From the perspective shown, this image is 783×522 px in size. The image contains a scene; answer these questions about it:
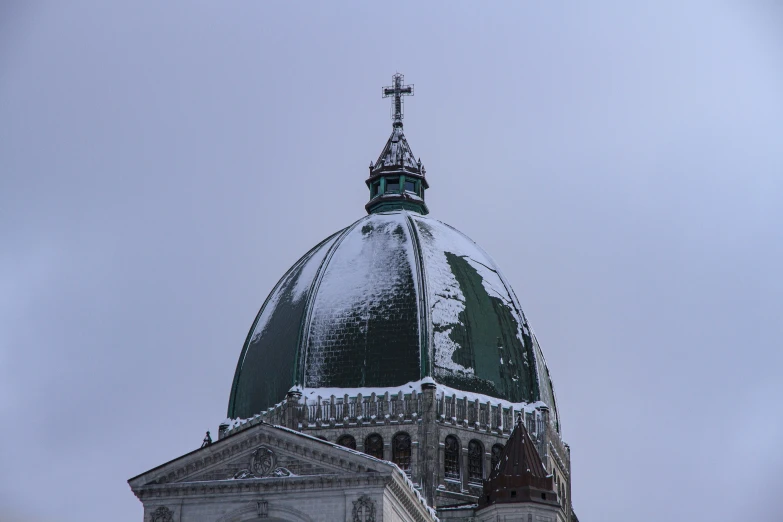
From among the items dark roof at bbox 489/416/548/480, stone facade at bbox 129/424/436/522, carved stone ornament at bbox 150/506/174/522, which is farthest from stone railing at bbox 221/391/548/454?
carved stone ornament at bbox 150/506/174/522

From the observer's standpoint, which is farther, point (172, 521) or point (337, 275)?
point (337, 275)

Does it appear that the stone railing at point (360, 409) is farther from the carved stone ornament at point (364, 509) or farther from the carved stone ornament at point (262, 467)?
the carved stone ornament at point (364, 509)

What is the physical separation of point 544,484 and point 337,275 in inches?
605

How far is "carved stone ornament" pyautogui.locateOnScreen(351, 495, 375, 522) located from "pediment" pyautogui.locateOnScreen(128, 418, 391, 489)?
1127 millimetres

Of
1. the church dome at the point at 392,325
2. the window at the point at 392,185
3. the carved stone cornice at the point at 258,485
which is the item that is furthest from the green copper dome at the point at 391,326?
the carved stone cornice at the point at 258,485

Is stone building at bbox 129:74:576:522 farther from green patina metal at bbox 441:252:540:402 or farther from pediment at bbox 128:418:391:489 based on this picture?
pediment at bbox 128:418:391:489

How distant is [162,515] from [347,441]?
12717 mm

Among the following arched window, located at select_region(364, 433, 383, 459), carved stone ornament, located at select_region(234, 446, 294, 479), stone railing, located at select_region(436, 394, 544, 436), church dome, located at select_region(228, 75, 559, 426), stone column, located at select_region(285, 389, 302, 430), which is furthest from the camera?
church dome, located at select_region(228, 75, 559, 426)

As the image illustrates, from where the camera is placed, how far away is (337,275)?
7544cm

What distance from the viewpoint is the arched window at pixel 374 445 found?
70.2m

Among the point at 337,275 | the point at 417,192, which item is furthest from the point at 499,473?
the point at 417,192

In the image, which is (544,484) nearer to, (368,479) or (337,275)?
(368,479)

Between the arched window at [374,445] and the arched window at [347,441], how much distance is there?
22.4 inches

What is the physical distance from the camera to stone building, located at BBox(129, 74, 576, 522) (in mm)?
69250
